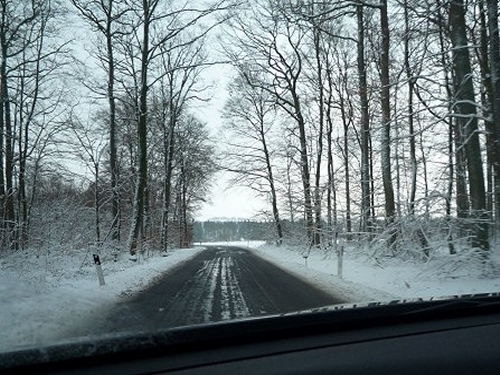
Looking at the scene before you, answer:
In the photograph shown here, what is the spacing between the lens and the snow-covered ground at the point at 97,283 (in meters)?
7.43

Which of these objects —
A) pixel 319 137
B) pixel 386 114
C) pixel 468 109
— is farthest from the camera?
pixel 319 137

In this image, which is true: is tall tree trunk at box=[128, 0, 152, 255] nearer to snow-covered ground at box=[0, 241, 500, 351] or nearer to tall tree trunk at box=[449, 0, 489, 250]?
snow-covered ground at box=[0, 241, 500, 351]

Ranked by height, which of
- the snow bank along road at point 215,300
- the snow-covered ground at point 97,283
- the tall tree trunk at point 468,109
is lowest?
the snow bank along road at point 215,300

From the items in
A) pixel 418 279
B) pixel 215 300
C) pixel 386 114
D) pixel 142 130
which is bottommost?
pixel 215 300

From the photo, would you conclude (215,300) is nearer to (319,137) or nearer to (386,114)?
(386,114)

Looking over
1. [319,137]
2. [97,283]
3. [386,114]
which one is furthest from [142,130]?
[319,137]

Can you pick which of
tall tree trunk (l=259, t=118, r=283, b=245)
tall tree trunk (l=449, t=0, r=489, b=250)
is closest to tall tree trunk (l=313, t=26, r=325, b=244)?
tall tree trunk (l=259, t=118, r=283, b=245)

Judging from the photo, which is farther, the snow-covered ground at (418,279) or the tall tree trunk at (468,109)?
the tall tree trunk at (468,109)

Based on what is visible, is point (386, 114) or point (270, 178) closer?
point (386, 114)

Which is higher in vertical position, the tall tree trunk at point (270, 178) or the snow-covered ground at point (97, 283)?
the tall tree trunk at point (270, 178)

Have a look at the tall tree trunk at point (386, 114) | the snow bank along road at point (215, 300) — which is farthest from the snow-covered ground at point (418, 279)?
the tall tree trunk at point (386, 114)

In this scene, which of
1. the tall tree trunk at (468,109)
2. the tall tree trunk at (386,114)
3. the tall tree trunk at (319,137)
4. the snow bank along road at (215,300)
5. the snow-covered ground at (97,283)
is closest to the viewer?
the snow-covered ground at (97,283)

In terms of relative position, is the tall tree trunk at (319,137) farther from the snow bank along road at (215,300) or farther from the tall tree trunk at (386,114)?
the snow bank along road at (215,300)

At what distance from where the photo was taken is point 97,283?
13.4 m
